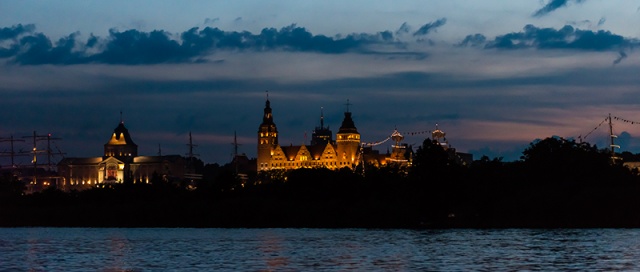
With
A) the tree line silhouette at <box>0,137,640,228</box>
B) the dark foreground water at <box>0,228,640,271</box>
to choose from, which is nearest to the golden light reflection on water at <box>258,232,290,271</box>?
the dark foreground water at <box>0,228,640,271</box>

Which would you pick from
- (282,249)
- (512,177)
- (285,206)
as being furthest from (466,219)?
(282,249)

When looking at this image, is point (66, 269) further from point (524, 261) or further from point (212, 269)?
point (524, 261)

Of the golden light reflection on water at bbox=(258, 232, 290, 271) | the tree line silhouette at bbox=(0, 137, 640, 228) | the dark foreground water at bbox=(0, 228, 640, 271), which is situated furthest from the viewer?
the tree line silhouette at bbox=(0, 137, 640, 228)

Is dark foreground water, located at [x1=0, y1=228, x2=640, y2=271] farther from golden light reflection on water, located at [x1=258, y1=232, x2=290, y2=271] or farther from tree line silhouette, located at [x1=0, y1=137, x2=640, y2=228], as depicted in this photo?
tree line silhouette, located at [x1=0, y1=137, x2=640, y2=228]

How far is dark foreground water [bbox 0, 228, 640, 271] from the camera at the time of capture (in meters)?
70.4

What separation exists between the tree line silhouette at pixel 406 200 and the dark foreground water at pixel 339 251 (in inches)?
325

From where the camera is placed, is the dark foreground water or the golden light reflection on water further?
the golden light reflection on water

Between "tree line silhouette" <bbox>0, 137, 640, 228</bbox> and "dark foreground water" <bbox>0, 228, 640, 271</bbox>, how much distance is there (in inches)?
325

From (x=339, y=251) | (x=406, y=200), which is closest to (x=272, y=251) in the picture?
(x=339, y=251)

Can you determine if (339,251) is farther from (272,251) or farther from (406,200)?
(406,200)

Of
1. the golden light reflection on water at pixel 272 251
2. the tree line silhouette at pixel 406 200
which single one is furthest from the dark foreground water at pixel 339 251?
the tree line silhouette at pixel 406 200

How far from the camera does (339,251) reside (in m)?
85.1

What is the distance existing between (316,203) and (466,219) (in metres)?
20.8

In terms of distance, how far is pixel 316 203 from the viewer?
469 ft
